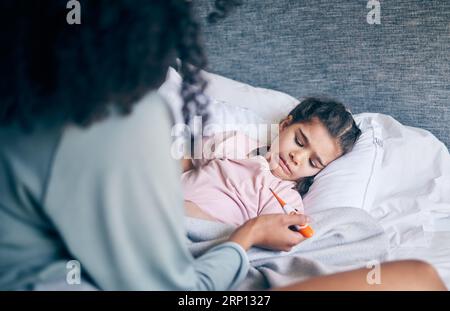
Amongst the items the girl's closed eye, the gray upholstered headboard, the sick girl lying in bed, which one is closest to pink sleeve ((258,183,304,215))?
the sick girl lying in bed

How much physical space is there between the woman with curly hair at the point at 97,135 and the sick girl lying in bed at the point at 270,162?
390 mm

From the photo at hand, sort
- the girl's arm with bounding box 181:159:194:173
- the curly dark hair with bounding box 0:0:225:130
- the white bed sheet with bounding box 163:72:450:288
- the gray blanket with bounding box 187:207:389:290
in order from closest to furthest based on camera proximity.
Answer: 1. the curly dark hair with bounding box 0:0:225:130
2. the gray blanket with bounding box 187:207:389:290
3. the white bed sheet with bounding box 163:72:450:288
4. the girl's arm with bounding box 181:159:194:173

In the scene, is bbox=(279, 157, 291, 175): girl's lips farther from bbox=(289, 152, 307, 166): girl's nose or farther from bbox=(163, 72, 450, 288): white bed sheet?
bbox=(163, 72, 450, 288): white bed sheet

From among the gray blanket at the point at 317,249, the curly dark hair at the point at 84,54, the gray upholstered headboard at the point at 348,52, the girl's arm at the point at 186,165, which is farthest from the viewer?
the gray upholstered headboard at the point at 348,52

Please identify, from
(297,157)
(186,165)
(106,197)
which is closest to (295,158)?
(297,157)

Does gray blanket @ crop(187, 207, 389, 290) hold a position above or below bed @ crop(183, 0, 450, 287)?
below

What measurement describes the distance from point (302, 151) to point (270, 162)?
0.08 m

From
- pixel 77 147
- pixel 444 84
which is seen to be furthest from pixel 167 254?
pixel 444 84

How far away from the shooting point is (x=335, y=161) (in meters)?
1.12

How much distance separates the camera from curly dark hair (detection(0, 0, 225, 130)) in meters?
0.50

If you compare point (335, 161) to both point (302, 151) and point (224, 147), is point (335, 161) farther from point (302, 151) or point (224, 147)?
point (224, 147)

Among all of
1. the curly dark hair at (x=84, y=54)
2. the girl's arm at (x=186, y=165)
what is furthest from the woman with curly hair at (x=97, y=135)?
the girl's arm at (x=186, y=165)

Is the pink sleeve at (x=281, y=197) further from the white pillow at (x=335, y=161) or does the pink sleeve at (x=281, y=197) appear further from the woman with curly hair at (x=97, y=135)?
the woman with curly hair at (x=97, y=135)

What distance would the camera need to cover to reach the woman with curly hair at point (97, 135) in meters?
0.51
